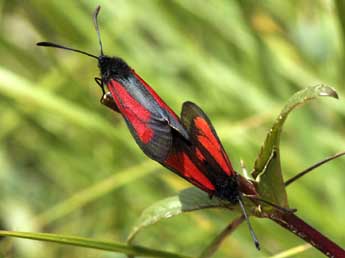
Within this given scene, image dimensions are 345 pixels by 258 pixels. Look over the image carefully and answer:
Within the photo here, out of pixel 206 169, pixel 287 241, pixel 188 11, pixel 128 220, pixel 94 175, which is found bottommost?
pixel 206 169

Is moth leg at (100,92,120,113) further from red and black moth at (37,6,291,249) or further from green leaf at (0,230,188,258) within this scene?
green leaf at (0,230,188,258)

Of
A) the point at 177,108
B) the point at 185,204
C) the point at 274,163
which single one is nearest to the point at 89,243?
the point at 185,204

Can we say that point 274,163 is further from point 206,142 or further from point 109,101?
point 109,101

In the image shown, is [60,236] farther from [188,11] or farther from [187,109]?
[188,11]

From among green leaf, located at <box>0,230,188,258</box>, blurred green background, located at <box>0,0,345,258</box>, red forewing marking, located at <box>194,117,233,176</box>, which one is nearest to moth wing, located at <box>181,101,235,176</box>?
red forewing marking, located at <box>194,117,233,176</box>

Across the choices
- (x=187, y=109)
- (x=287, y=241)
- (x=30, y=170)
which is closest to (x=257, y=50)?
(x=287, y=241)
